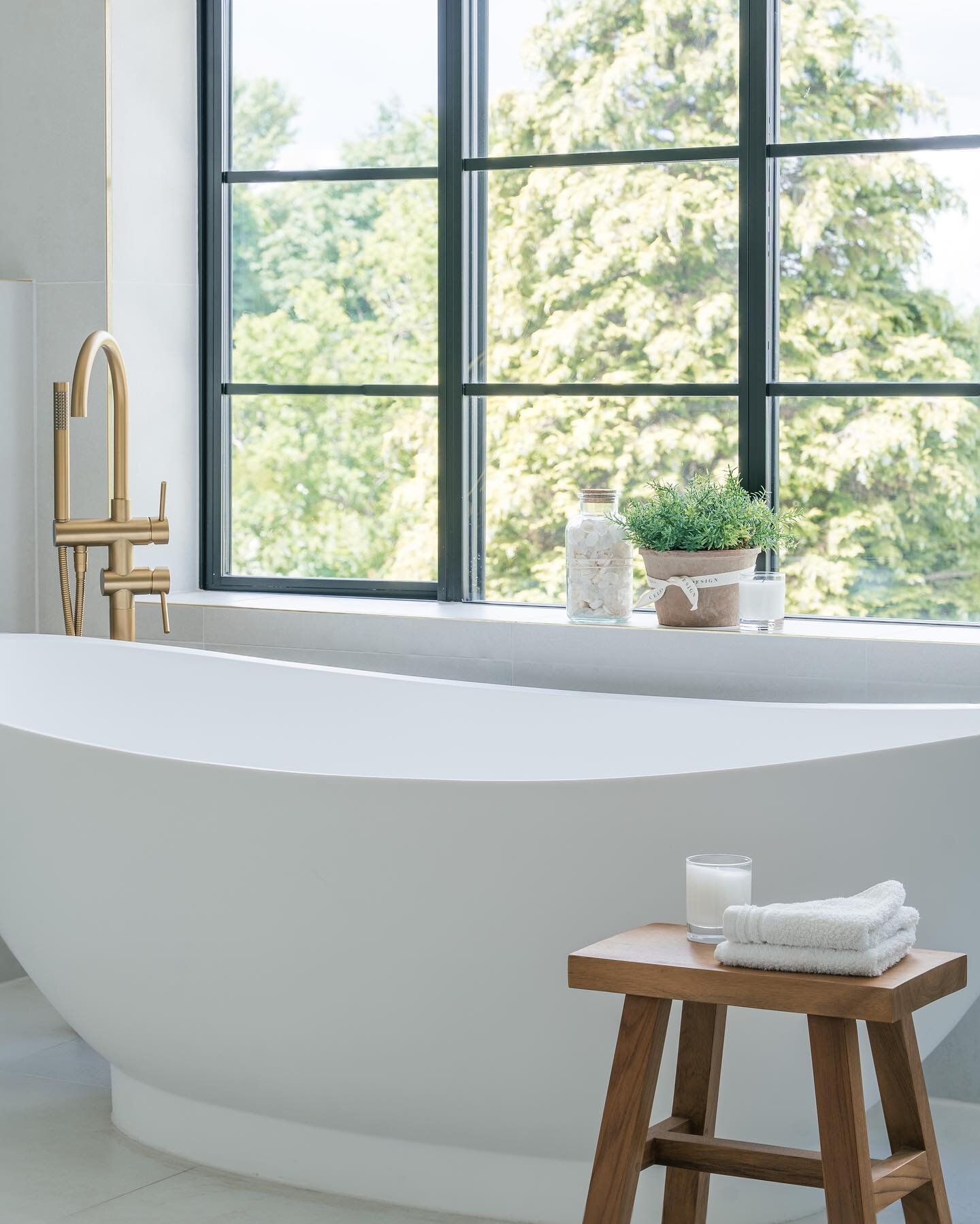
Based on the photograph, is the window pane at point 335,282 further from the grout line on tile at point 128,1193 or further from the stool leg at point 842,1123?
the stool leg at point 842,1123

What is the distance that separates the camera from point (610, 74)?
3.21m

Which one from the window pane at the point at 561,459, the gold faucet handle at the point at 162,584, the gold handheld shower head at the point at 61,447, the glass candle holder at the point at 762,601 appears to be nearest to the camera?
the glass candle holder at the point at 762,601

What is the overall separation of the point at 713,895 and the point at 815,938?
157mm

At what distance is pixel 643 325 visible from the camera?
10.5 feet

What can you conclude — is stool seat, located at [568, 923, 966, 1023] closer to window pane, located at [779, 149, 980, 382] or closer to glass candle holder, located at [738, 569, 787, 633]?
glass candle holder, located at [738, 569, 787, 633]

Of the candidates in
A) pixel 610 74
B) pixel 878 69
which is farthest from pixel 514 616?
pixel 878 69

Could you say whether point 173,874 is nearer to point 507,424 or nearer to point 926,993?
point 926,993

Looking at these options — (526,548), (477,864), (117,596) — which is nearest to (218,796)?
(477,864)

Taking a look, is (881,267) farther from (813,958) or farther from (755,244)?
(813,958)

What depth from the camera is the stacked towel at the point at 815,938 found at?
1.48 metres

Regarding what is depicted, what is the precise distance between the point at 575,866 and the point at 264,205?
2.20 metres

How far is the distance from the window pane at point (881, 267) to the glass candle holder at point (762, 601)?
47cm

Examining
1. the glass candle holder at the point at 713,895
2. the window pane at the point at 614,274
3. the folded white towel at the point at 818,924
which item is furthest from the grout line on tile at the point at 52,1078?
the window pane at the point at 614,274

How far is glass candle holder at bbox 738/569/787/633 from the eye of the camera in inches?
112
